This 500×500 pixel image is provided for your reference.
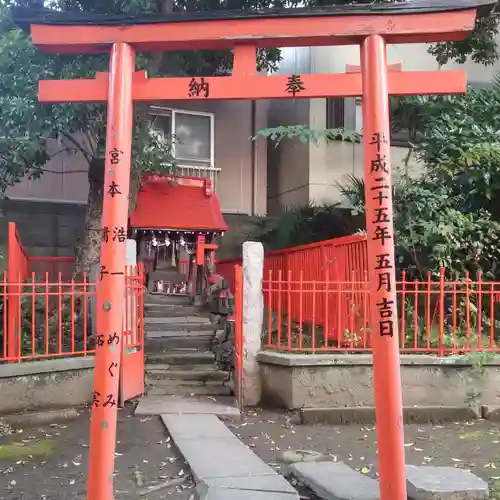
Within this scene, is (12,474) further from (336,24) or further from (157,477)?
(336,24)

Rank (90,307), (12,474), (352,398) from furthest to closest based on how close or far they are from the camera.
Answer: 1. (90,307)
2. (352,398)
3. (12,474)

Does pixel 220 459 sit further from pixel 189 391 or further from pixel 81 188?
pixel 81 188

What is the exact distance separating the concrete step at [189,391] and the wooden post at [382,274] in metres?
4.51

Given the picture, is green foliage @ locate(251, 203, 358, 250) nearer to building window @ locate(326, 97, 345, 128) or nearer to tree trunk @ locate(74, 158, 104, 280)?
building window @ locate(326, 97, 345, 128)

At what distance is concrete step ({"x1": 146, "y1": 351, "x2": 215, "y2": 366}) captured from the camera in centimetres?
923

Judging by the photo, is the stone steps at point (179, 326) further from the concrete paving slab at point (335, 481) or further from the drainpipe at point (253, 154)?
the concrete paving slab at point (335, 481)

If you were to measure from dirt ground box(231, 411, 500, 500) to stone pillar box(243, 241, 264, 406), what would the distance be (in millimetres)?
389

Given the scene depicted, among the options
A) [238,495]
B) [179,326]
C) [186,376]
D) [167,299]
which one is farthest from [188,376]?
[238,495]

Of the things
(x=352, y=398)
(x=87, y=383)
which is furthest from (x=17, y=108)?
(x=352, y=398)

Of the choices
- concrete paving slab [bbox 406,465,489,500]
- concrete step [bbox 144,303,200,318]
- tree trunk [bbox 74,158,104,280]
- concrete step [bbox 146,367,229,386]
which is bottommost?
→ concrete paving slab [bbox 406,465,489,500]

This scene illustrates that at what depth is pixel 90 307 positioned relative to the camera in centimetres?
838

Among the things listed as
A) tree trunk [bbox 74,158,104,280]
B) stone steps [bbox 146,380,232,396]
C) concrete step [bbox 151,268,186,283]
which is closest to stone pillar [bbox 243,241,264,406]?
stone steps [bbox 146,380,232,396]

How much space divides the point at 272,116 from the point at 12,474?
36.4ft

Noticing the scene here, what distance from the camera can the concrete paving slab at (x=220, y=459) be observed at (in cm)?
507
